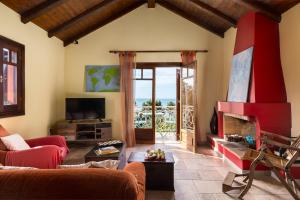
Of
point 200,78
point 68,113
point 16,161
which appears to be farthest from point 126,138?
point 16,161

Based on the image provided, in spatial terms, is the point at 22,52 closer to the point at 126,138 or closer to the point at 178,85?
the point at 126,138

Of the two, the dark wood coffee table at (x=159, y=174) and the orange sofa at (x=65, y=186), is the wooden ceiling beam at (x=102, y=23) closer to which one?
the dark wood coffee table at (x=159, y=174)

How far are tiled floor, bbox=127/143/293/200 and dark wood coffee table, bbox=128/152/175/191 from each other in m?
0.10

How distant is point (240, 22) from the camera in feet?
16.4

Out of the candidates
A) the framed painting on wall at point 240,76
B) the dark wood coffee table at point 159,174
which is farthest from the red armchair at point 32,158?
the framed painting on wall at point 240,76

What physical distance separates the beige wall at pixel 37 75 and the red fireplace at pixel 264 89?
386cm

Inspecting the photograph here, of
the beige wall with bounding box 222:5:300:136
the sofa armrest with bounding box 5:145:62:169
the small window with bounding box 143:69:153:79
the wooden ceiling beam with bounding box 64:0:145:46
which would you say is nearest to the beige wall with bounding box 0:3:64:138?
the wooden ceiling beam with bounding box 64:0:145:46

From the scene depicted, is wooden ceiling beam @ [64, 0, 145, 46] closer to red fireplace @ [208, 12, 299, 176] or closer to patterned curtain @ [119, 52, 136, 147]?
patterned curtain @ [119, 52, 136, 147]

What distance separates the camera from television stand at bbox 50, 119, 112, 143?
5.81 metres

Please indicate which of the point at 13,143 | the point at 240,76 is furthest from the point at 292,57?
the point at 13,143

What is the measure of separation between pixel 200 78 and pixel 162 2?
220cm

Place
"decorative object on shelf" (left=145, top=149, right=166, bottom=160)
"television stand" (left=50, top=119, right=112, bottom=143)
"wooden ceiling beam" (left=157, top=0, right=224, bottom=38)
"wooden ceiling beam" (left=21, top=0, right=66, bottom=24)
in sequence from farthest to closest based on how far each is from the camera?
"wooden ceiling beam" (left=157, top=0, right=224, bottom=38)
"television stand" (left=50, top=119, right=112, bottom=143)
"wooden ceiling beam" (left=21, top=0, right=66, bottom=24)
"decorative object on shelf" (left=145, top=149, right=166, bottom=160)

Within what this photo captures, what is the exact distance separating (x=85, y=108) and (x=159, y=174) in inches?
133

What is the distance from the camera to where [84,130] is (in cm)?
596
